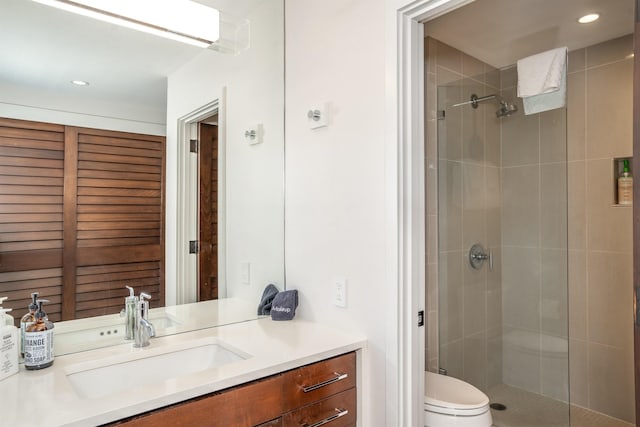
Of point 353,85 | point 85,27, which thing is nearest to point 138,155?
point 85,27

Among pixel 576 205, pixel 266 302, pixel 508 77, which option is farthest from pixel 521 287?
pixel 266 302

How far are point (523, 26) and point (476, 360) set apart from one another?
1.94 meters

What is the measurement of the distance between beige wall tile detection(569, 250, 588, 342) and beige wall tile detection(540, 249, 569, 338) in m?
0.12

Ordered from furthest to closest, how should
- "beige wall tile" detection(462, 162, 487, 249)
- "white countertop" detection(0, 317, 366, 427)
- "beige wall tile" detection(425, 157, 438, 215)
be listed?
"beige wall tile" detection(462, 162, 487, 249) < "beige wall tile" detection(425, 157, 438, 215) < "white countertop" detection(0, 317, 366, 427)

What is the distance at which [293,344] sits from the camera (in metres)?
1.46

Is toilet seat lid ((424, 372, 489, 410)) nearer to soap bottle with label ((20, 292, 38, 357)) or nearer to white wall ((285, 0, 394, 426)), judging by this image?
white wall ((285, 0, 394, 426))

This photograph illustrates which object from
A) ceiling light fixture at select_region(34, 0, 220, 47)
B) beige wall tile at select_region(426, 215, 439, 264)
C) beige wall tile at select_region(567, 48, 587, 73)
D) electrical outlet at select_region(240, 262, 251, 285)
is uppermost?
beige wall tile at select_region(567, 48, 587, 73)

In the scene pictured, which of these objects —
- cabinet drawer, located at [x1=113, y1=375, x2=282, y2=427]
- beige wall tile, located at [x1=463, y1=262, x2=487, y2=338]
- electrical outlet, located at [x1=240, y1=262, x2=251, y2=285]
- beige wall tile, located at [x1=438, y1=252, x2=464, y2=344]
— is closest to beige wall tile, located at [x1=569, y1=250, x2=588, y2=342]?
beige wall tile, located at [x1=463, y1=262, x2=487, y2=338]

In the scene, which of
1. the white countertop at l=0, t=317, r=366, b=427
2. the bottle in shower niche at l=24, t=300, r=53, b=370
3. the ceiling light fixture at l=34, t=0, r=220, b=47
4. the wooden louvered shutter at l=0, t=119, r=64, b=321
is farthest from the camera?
the ceiling light fixture at l=34, t=0, r=220, b=47

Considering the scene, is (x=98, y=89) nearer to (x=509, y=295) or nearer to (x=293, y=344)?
(x=293, y=344)

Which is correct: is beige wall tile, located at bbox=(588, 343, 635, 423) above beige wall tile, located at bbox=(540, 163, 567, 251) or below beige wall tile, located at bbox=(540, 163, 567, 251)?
below

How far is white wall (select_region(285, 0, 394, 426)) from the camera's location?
151cm

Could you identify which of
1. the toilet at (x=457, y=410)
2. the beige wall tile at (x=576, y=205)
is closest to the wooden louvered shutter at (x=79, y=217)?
the toilet at (x=457, y=410)

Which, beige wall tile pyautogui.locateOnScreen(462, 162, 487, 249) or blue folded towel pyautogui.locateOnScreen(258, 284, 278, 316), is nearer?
blue folded towel pyautogui.locateOnScreen(258, 284, 278, 316)
